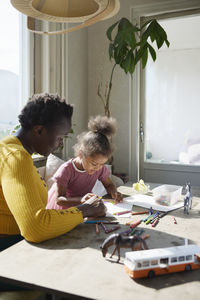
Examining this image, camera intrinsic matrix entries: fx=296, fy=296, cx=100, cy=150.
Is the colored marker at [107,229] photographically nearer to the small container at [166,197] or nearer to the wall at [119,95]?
the small container at [166,197]

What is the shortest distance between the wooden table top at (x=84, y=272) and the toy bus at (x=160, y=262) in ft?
0.06

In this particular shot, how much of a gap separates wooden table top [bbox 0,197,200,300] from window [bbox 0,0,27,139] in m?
1.72

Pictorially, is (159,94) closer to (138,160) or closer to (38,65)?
(138,160)

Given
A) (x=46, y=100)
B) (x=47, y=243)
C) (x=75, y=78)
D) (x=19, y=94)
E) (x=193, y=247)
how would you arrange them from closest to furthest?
(x=193, y=247)
(x=47, y=243)
(x=46, y=100)
(x=19, y=94)
(x=75, y=78)

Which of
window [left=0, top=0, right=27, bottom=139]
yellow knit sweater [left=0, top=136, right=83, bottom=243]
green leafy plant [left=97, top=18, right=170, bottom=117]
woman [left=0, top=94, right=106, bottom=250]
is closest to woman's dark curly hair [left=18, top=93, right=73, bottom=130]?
woman [left=0, top=94, right=106, bottom=250]

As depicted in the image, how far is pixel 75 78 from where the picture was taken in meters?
3.39

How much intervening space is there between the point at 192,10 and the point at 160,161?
1667 mm

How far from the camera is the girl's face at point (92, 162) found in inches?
72.7

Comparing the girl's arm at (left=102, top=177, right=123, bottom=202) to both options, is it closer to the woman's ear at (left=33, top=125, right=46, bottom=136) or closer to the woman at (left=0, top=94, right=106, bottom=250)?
the woman at (left=0, top=94, right=106, bottom=250)

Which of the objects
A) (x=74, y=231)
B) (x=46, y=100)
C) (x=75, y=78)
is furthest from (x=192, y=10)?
(x=74, y=231)

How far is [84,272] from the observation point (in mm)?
865

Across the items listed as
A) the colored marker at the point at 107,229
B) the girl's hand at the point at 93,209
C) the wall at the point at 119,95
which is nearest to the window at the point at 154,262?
the colored marker at the point at 107,229

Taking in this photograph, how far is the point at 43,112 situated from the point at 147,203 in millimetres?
803

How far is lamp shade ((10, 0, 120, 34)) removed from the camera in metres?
1.27
